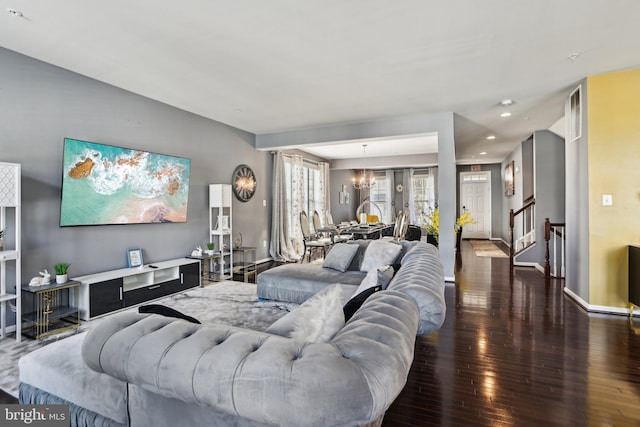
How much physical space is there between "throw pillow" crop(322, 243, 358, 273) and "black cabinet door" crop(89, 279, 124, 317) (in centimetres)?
246

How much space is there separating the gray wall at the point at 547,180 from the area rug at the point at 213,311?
5436 millimetres

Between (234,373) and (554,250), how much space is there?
664cm

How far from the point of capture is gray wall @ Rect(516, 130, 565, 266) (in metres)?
6.24

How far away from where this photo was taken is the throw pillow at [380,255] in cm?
356

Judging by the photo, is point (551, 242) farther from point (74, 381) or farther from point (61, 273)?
point (61, 273)

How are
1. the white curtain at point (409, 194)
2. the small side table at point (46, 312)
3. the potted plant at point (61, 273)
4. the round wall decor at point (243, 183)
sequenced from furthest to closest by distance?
the white curtain at point (409, 194) → the round wall decor at point (243, 183) → the potted plant at point (61, 273) → the small side table at point (46, 312)

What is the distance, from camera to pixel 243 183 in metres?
6.43

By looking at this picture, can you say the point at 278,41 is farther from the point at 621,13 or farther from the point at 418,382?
the point at 418,382

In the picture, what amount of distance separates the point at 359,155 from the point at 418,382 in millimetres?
8470

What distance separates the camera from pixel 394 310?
51.5 inches

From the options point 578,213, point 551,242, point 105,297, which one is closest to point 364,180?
point 551,242

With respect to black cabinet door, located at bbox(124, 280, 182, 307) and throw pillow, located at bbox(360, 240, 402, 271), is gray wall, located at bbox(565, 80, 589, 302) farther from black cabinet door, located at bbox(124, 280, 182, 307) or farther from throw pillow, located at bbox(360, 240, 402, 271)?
black cabinet door, located at bbox(124, 280, 182, 307)

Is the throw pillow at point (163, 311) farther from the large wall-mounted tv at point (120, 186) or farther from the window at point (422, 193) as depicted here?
the window at point (422, 193)

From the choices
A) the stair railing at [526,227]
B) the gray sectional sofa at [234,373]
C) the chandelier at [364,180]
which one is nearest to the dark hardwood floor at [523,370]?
the gray sectional sofa at [234,373]
